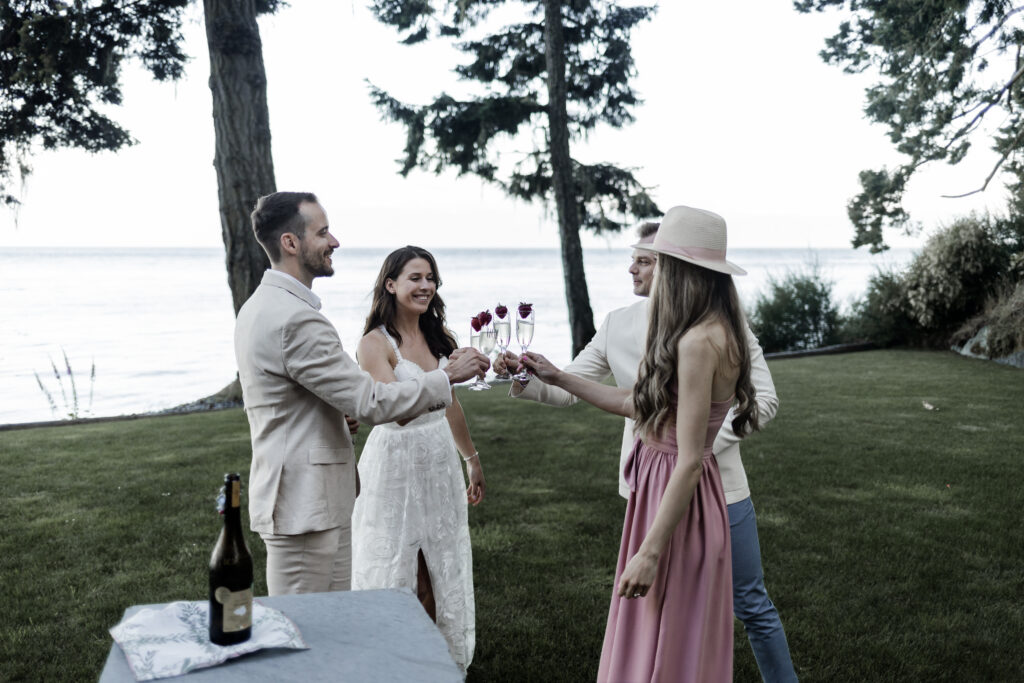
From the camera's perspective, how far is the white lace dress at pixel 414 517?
3691mm

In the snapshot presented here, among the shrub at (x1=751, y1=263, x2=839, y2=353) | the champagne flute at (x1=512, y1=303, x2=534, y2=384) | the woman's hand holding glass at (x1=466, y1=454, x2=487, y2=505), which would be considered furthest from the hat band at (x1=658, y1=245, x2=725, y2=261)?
the shrub at (x1=751, y1=263, x2=839, y2=353)

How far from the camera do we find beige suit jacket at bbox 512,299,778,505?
3.20 meters

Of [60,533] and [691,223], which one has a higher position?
[691,223]

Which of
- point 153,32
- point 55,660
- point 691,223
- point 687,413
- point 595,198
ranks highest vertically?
point 153,32

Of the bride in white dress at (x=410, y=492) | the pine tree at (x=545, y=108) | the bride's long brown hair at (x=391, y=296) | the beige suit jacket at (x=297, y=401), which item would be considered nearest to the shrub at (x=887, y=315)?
the pine tree at (x=545, y=108)

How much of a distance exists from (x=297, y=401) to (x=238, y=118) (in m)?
3.99

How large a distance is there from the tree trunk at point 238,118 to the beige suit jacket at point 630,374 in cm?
352

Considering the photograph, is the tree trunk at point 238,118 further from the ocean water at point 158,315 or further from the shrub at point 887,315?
the shrub at point 887,315

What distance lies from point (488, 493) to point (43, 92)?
7032mm

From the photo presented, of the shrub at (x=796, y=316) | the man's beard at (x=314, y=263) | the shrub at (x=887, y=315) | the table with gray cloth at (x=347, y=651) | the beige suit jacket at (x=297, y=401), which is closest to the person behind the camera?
the table with gray cloth at (x=347, y=651)

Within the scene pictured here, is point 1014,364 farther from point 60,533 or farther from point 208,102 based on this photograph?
point 60,533

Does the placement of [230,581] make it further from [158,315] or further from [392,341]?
[158,315]

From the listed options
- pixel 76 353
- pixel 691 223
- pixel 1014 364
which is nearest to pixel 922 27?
→ pixel 1014 364

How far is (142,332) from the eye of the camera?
86.2 feet
